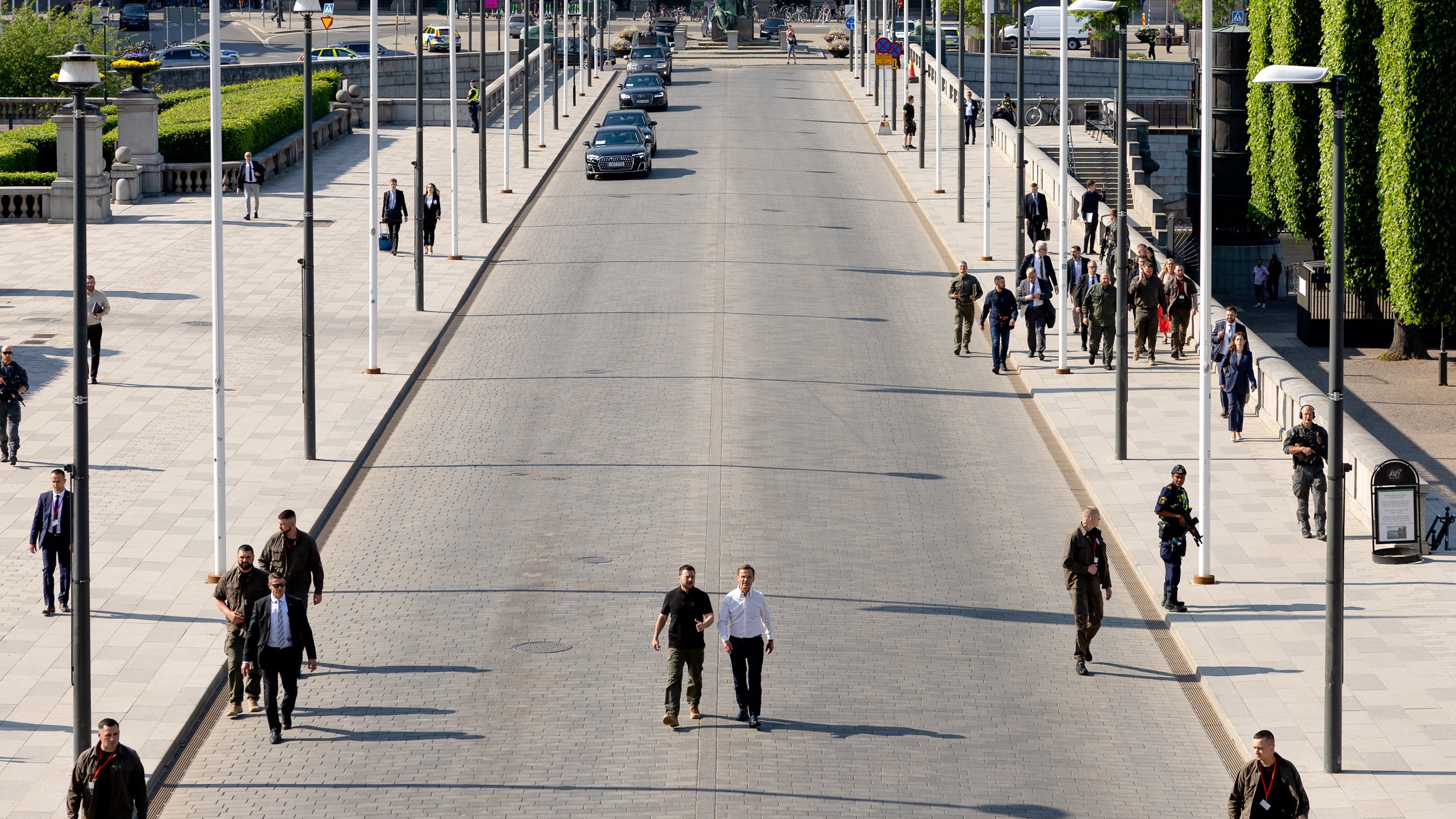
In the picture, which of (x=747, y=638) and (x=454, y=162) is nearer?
(x=747, y=638)

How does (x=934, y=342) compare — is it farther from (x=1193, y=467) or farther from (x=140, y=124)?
(x=140, y=124)

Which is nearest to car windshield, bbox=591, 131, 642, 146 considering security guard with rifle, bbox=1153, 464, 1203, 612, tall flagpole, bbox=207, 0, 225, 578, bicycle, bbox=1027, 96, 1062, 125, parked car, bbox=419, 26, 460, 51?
bicycle, bbox=1027, 96, 1062, 125

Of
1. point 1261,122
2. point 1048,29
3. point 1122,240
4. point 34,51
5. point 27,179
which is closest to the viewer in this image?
point 1122,240

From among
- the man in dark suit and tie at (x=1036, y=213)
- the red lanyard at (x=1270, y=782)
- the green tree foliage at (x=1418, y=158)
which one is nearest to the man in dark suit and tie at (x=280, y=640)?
the red lanyard at (x=1270, y=782)

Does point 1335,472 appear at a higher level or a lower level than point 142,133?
lower

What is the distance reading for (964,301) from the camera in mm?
30016

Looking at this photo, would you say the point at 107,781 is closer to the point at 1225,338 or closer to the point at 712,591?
the point at 712,591

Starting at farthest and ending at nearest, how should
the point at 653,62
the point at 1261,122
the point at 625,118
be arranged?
1. the point at 653,62
2. the point at 625,118
3. the point at 1261,122

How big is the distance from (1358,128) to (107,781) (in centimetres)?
2972

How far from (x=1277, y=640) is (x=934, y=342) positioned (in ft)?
46.7

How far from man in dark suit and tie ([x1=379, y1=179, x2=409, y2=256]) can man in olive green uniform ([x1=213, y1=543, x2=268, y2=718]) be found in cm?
2323

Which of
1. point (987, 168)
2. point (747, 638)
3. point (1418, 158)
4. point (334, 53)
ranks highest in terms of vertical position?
point (334, 53)

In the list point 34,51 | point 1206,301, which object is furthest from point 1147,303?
point 34,51

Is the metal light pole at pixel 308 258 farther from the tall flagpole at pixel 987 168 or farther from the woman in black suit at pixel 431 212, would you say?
the tall flagpole at pixel 987 168
